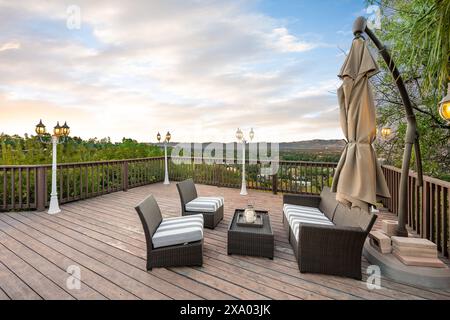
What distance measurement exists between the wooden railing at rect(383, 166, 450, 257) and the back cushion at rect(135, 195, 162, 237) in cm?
361

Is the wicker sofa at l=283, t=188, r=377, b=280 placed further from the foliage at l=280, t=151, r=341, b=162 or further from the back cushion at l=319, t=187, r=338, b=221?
the foliage at l=280, t=151, r=341, b=162

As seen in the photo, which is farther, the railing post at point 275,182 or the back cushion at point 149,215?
the railing post at point 275,182

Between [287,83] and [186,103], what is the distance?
4.79m

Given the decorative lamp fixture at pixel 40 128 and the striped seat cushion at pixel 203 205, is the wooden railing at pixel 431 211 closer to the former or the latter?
the striped seat cushion at pixel 203 205

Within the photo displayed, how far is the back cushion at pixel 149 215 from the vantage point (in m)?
2.12

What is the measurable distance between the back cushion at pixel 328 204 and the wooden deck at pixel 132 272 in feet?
2.60

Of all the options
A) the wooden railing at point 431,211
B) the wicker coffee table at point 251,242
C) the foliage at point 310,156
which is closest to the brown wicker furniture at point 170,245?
the wicker coffee table at point 251,242

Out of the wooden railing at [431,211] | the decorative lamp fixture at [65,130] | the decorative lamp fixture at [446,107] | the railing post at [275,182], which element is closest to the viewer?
the decorative lamp fixture at [446,107]

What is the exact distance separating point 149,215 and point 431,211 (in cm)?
388

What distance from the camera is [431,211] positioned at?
2760 millimetres

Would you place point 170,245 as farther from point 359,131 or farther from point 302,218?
point 359,131

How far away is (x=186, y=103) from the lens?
951 cm
